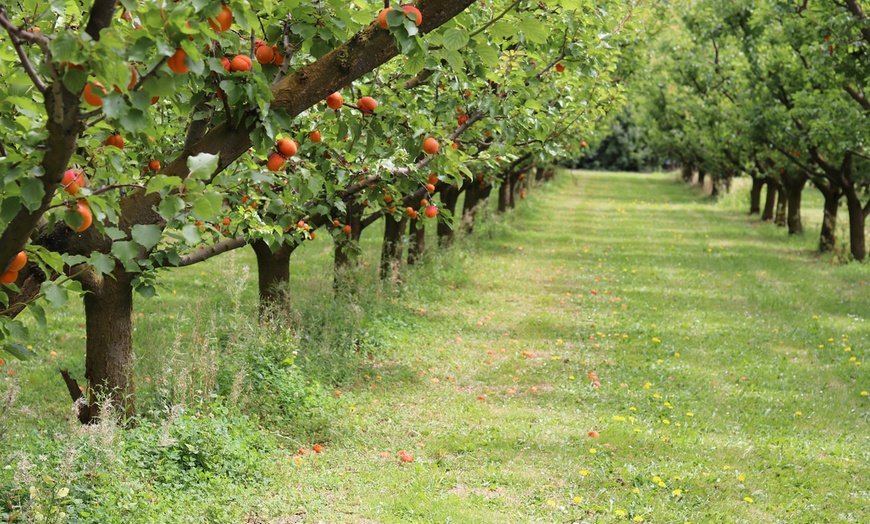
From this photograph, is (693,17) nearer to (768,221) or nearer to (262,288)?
(768,221)

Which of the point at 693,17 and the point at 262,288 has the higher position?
the point at 693,17

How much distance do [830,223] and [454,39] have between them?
60.0ft

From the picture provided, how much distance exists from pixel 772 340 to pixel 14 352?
400 inches

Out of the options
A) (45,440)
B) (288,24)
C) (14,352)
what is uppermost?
(288,24)

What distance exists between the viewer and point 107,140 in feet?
11.4

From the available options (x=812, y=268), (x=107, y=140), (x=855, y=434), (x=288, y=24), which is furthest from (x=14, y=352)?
(x=812, y=268)

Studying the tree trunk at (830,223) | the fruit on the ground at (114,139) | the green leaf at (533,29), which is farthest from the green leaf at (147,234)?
the tree trunk at (830,223)

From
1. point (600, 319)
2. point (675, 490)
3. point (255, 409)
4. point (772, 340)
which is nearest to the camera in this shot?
point (675, 490)

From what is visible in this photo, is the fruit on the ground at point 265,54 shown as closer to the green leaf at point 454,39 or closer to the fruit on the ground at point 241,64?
the fruit on the ground at point 241,64

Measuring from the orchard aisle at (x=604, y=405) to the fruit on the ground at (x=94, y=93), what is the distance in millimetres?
3527

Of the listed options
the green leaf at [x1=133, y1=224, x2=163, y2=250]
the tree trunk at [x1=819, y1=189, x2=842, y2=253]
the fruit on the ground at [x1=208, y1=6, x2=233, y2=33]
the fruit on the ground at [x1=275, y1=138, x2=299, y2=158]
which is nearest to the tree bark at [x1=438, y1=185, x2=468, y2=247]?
the tree trunk at [x1=819, y1=189, x2=842, y2=253]

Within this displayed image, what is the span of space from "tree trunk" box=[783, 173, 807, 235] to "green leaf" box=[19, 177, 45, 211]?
21481 mm

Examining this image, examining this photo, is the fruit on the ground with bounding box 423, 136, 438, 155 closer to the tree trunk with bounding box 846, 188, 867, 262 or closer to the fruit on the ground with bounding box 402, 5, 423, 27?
the fruit on the ground with bounding box 402, 5, 423, 27

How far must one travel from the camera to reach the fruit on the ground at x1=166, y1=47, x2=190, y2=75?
2.60 metres
